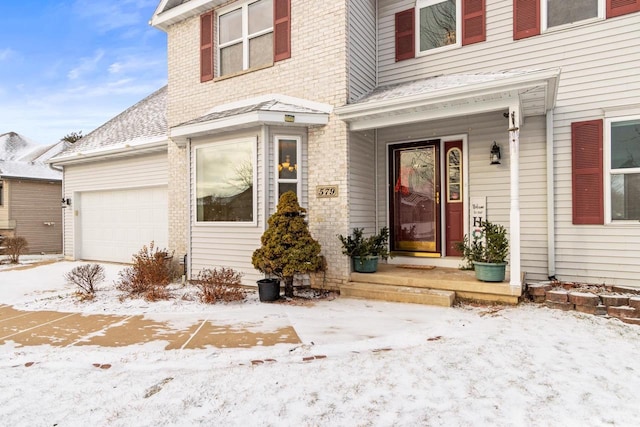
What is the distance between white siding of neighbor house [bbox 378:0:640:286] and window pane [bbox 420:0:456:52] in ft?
1.85

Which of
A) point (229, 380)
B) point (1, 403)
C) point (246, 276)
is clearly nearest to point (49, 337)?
point (1, 403)

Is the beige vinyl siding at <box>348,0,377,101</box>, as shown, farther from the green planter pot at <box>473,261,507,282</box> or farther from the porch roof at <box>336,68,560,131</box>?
the green planter pot at <box>473,261,507,282</box>

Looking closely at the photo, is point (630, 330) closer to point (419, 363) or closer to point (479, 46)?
point (419, 363)

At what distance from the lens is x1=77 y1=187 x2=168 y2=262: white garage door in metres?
9.92

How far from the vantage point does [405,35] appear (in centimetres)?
709

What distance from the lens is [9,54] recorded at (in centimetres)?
2444

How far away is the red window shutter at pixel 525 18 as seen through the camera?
5.98m

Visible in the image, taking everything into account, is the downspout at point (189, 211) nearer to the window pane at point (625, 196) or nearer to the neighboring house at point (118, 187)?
the neighboring house at point (118, 187)

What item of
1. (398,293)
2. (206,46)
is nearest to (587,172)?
(398,293)

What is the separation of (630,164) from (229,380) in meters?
6.28

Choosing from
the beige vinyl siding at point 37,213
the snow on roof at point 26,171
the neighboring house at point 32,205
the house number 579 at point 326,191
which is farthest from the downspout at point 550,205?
the beige vinyl siding at point 37,213

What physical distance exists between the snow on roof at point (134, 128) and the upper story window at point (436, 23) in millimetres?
6586

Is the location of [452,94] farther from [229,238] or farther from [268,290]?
[229,238]

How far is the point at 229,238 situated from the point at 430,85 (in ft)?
14.8
